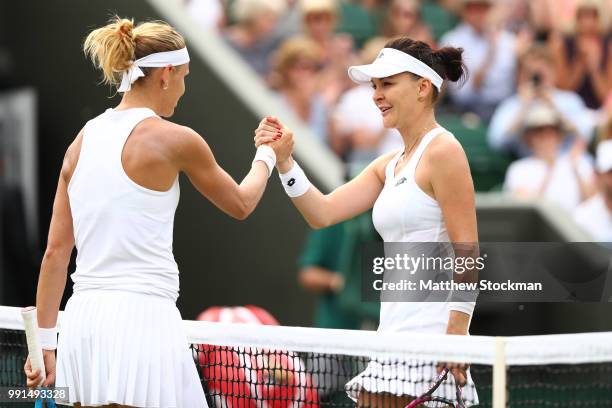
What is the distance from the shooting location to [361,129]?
30.1 ft

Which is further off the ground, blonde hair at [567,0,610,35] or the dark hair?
blonde hair at [567,0,610,35]

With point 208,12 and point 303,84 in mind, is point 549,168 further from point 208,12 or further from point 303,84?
point 208,12

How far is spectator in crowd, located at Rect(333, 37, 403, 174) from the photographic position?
29.7 ft

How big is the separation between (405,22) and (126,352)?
6.63 m

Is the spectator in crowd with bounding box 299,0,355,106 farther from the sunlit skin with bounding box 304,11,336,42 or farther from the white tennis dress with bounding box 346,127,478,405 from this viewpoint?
the white tennis dress with bounding box 346,127,478,405

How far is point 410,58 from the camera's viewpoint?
4352 millimetres

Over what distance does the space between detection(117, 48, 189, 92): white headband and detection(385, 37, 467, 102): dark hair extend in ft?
2.50

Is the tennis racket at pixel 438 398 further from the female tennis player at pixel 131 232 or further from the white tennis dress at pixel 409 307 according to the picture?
the female tennis player at pixel 131 232

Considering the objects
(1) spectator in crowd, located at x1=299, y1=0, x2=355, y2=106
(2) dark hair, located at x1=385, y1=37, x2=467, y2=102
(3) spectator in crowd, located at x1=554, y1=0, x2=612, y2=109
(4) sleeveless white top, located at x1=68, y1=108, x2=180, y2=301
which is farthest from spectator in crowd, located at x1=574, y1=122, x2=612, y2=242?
(4) sleeveless white top, located at x1=68, y1=108, x2=180, y2=301

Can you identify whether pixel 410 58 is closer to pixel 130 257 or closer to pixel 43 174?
pixel 130 257

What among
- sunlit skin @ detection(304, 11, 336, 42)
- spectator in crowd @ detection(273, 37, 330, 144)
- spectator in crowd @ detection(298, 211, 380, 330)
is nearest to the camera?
spectator in crowd @ detection(298, 211, 380, 330)

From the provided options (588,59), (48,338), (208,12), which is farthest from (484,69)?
(48,338)

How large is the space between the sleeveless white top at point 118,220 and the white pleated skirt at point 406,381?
0.71m

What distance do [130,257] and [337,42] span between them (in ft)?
20.6
